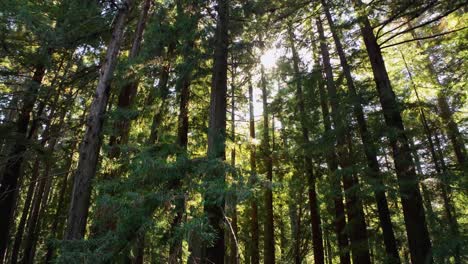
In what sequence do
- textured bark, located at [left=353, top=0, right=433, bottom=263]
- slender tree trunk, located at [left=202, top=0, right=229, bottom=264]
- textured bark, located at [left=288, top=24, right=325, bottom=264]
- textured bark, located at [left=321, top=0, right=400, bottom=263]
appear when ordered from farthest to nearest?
textured bark, located at [left=288, top=24, right=325, bottom=264] < textured bark, located at [left=321, top=0, right=400, bottom=263] < slender tree trunk, located at [left=202, top=0, right=229, bottom=264] < textured bark, located at [left=353, top=0, right=433, bottom=263]

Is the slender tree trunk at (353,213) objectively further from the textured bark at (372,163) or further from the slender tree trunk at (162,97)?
the slender tree trunk at (162,97)

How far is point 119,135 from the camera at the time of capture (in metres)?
7.91

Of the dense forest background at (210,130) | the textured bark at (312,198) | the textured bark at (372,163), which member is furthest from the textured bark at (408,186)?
the textured bark at (312,198)

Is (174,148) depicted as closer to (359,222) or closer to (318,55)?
(359,222)

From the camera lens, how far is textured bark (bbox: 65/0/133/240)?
583 centimetres

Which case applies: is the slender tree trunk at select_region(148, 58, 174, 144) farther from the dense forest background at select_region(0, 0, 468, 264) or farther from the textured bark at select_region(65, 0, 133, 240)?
the textured bark at select_region(65, 0, 133, 240)

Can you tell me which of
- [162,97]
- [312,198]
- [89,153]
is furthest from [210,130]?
[312,198]

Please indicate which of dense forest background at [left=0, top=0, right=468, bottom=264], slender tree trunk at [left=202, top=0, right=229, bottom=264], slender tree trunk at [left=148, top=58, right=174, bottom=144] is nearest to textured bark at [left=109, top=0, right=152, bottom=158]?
dense forest background at [left=0, top=0, right=468, bottom=264]

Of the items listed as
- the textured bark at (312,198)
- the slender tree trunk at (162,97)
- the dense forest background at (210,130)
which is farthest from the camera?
the textured bark at (312,198)

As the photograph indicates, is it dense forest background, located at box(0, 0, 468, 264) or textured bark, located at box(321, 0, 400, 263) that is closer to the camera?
dense forest background, located at box(0, 0, 468, 264)

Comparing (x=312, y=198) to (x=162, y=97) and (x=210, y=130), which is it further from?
(x=162, y=97)

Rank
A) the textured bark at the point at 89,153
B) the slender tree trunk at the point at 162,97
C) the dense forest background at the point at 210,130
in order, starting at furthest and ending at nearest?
the slender tree trunk at the point at 162,97 → the textured bark at the point at 89,153 → the dense forest background at the point at 210,130

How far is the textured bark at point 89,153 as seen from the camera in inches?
230

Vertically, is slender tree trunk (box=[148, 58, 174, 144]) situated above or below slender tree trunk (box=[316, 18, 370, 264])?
above
